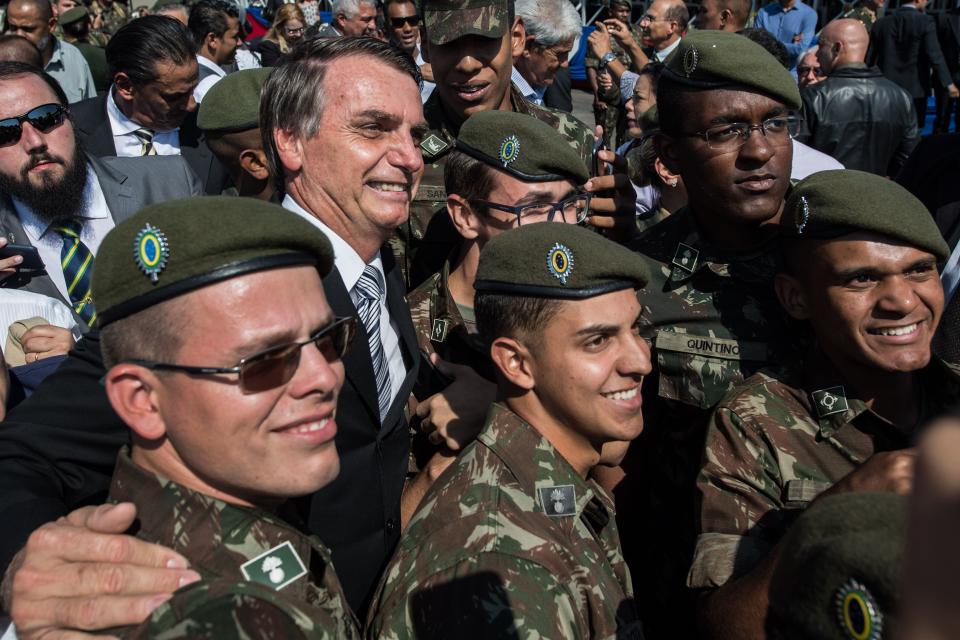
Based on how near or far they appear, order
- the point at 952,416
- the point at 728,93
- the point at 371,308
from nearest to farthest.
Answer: the point at 952,416 → the point at 371,308 → the point at 728,93

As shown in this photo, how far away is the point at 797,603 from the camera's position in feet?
3.82

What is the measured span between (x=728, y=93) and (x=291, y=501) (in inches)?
85.1

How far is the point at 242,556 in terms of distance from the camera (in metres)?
1.82

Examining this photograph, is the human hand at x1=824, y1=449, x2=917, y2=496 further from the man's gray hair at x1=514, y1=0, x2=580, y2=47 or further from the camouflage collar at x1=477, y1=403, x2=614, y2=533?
the man's gray hair at x1=514, y1=0, x2=580, y2=47

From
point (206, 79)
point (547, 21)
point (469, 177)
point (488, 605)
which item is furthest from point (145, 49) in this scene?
point (488, 605)

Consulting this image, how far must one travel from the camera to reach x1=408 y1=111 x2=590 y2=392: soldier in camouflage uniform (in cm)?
354

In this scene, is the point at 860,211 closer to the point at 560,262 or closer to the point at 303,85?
the point at 560,262

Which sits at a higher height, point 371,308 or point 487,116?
point 487,116

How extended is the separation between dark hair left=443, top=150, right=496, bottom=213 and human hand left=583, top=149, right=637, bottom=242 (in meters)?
0.52

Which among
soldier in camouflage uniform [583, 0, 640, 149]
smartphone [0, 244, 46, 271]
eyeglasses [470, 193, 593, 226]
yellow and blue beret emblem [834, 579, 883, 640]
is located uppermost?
yellow and blue beret emblem [834, 579, 883, 640]

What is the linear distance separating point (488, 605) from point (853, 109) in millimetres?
6810

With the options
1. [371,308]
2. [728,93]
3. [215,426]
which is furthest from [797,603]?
[728,93]

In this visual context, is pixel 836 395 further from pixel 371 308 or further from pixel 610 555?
pixel 371 308

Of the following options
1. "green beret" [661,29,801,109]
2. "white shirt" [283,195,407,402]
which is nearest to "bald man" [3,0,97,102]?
"white shirt" [283,195,407,402]
